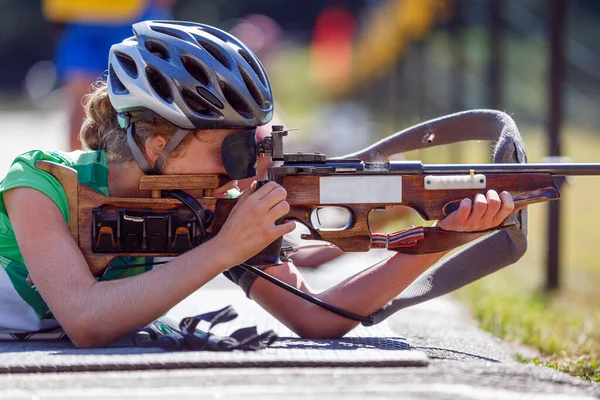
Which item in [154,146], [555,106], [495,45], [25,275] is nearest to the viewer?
[154,146]

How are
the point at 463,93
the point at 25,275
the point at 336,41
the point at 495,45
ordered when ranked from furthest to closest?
the point at 336,41, the point at 463,93, the point at 495,45, the point at 25,275

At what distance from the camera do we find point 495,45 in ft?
33.5

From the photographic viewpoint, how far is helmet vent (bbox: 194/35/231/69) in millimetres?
3686

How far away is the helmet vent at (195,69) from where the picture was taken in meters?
3.63

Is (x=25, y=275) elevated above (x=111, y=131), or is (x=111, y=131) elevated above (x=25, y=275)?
(x=111, y=131)

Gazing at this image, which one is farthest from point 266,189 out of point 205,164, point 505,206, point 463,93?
point 463,93

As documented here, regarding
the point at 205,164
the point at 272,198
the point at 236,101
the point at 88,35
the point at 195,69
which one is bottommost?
the point at 272,198

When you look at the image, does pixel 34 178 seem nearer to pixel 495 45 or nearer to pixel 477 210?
pixel 477 210

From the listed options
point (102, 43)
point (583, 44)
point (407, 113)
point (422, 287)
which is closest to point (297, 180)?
point (422, 287)

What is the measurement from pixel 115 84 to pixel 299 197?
0.82 metres

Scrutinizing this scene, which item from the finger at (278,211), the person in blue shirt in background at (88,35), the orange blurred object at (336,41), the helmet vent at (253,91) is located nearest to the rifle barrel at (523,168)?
the finger at (278,211)

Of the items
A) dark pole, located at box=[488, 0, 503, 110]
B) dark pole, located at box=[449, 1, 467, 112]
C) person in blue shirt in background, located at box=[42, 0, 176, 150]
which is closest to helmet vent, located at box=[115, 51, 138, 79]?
person in blue shirt in background, located at box=[42, 0, 176, 150]

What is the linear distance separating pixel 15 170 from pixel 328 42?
1263 inches

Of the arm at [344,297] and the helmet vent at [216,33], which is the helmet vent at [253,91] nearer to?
the helmet vent at [216,33]
